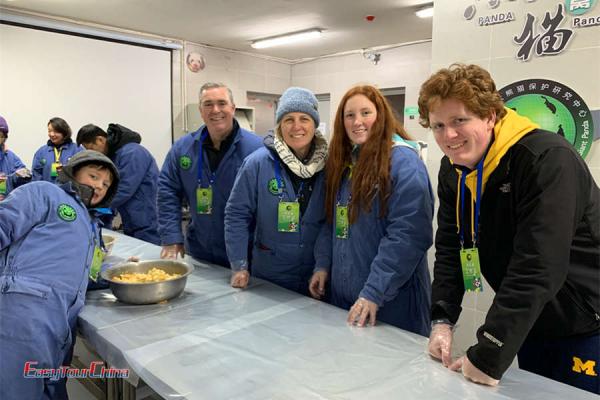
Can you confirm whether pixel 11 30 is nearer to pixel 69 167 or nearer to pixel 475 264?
pixel 69 167

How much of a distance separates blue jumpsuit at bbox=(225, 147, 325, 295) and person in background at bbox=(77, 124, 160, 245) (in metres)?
1.71

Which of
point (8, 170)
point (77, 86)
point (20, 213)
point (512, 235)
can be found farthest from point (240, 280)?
point (77, 86)

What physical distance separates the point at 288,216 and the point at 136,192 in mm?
2080

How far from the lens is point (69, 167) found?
5.87ft

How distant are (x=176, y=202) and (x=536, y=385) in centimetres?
191

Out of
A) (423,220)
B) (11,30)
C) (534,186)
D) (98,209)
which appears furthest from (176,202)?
(11,30)

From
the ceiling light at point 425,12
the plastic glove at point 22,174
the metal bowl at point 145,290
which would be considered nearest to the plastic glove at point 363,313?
the metal bowl at point 145,290

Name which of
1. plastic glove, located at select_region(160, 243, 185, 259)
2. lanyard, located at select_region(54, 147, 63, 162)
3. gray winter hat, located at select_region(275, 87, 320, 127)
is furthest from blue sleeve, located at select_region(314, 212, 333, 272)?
lanyard, located at select_region(54, 147, 63, 162)

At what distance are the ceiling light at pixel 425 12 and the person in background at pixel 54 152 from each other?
3618 millimetres

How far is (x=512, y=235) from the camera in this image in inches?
47.2

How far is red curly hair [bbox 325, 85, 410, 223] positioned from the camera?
166cm

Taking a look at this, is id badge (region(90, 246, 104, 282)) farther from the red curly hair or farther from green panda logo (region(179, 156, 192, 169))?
the red curly hair

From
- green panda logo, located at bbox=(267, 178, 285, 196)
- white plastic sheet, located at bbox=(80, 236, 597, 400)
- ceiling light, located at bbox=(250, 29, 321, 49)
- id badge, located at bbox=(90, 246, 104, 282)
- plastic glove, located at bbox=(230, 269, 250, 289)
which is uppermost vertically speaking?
ceiling light, located at bbox=(250, 29, 321, 49)

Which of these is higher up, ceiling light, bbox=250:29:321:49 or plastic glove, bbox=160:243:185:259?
ceiling light, bbox=250:29:321:49
